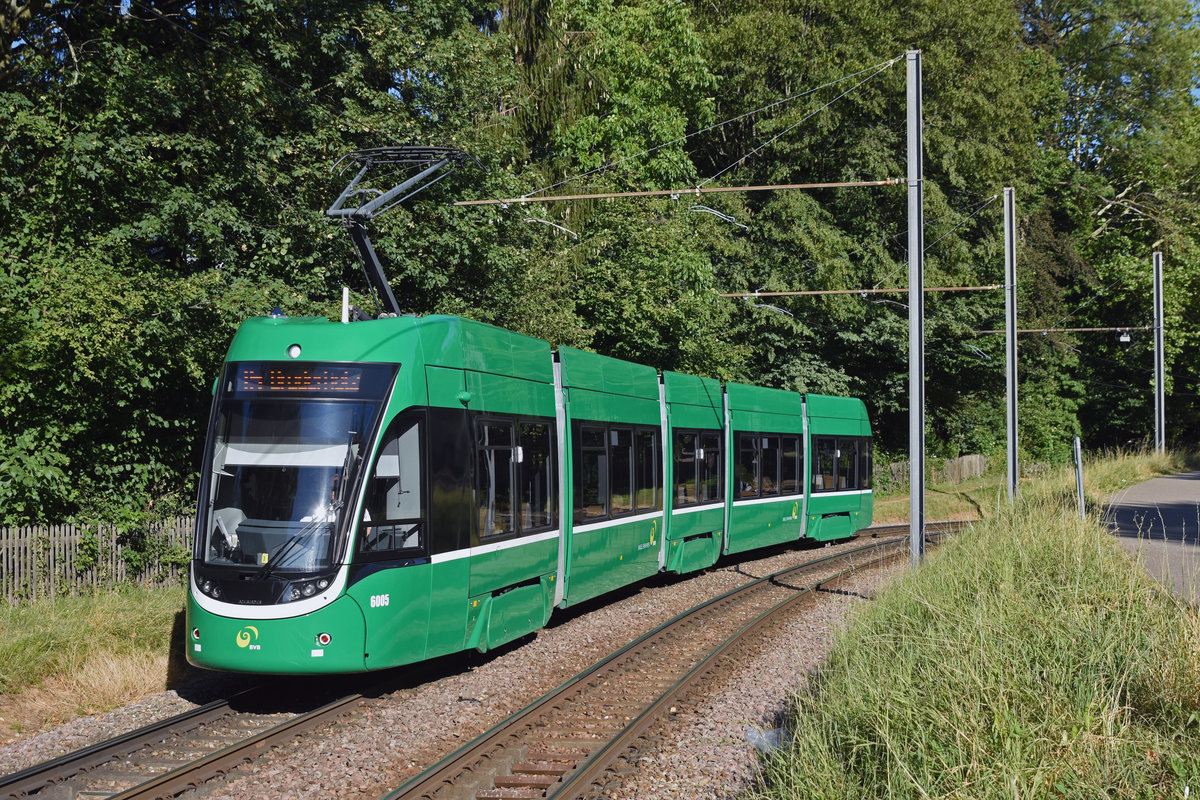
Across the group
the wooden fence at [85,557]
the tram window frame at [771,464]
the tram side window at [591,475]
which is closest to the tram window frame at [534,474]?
the tram side window at [591,475]

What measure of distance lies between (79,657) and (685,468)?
355 inches

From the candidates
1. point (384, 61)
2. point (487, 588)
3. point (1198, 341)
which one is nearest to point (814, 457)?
point (384, 61)

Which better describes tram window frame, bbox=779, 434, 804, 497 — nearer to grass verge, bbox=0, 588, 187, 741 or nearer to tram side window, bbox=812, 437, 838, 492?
tram side window, bbox=812, 437, 838, 492

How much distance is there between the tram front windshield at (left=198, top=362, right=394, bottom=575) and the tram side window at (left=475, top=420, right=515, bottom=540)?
5.09 feet

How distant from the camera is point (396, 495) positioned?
882 cm

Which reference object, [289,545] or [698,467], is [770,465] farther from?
[289,545]

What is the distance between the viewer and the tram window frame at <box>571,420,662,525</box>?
1247 cm

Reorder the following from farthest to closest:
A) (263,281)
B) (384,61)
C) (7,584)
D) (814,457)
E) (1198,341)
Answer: (1198,341) < (814,457) < (384,61) < (263,281) < (7,584)

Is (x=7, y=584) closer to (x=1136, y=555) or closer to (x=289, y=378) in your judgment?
(x=289, y=378)

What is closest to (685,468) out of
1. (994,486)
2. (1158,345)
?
(994,486)

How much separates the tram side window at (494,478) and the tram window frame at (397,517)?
0.96m

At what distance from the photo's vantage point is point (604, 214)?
24.2m

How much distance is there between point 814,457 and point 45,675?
1570 cm

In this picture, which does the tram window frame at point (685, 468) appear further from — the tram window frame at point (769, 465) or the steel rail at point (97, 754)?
the steel rail at point (97, 754)
